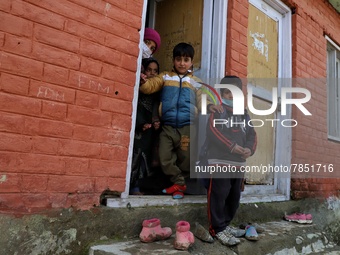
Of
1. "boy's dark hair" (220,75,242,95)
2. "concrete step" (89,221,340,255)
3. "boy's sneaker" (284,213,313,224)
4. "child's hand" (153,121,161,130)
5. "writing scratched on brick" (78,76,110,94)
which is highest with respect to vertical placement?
"boy's dark hair" (220,75,242,95)

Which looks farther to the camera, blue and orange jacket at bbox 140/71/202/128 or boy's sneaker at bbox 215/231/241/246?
blue and orange jacket at bbox 140/71/202/128

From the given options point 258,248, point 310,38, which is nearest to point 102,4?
point 258,248

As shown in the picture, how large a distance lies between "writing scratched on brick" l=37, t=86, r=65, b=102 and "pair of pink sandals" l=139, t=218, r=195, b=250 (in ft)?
3.29

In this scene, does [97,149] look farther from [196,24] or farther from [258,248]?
[196,24]

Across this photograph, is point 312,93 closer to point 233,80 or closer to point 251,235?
point 233,80

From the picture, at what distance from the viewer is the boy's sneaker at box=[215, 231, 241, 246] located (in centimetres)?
217

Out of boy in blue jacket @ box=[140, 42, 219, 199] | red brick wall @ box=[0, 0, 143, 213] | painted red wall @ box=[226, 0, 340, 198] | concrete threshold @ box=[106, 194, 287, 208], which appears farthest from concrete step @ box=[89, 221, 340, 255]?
painted red wall @ box=[226, 0, 340, 198]

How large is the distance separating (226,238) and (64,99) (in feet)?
4.78

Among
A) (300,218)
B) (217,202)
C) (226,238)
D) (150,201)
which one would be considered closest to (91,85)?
(150,201)

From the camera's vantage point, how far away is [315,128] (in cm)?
432

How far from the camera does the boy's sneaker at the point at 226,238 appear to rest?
2166 mm

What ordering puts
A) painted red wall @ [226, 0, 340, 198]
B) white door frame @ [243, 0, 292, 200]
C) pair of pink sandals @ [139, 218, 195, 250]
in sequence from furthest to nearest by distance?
painted red wall @ [226, 0, 340, 198], white door frame @ [243, 0, 292, 200], pair of pink sandals @ [139, 218, 195, 250]

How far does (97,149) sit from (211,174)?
0.85 m

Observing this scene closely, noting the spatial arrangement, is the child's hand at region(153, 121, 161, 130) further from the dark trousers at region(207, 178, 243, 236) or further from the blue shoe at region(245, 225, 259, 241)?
the blue shoe at region(245, 225, 259, 241)
